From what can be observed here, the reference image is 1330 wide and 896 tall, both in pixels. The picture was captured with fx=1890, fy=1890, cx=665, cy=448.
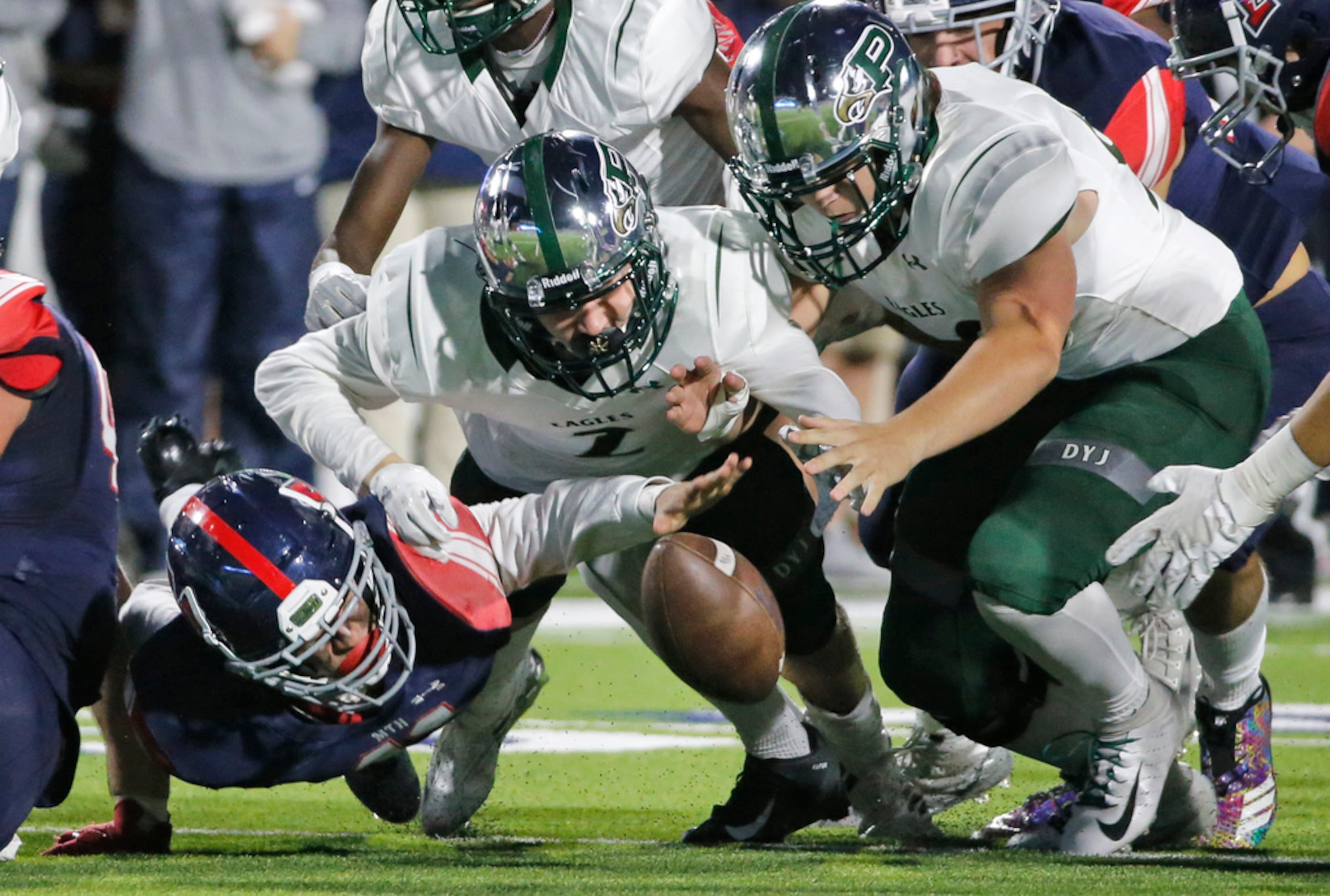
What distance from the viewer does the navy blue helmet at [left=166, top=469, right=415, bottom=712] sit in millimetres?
2635

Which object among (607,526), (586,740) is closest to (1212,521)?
(607,526)

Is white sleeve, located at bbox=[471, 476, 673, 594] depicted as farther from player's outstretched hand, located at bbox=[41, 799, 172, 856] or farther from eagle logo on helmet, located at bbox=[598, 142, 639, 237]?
player's outstretched hand, located at bbox=[41, 799, 172, 856]

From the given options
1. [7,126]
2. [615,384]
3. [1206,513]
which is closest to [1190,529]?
[1206,513]

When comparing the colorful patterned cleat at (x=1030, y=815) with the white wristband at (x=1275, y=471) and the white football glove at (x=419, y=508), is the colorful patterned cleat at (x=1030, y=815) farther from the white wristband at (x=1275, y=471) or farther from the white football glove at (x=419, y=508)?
the white football glove at (x=419, y=508)

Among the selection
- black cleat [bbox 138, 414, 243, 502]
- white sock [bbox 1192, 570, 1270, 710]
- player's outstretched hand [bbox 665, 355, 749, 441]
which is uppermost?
player's outstretched hand [bbox 665, 355, 749, 441]

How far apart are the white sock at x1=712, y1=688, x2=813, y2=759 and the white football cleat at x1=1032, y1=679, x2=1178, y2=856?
16.2 inches

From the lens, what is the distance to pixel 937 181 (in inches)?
109

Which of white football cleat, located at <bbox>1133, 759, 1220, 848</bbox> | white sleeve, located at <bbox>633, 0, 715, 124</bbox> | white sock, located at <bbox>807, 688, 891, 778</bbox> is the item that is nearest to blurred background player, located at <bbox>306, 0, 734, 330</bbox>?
white sleeve, located at <bbox>633, 0, 715, 124</bbox>

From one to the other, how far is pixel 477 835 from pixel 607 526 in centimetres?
69

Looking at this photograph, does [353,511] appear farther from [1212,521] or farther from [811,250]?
[1212,521]

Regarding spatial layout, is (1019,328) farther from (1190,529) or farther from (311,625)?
(311,625)

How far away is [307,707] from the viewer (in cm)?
279

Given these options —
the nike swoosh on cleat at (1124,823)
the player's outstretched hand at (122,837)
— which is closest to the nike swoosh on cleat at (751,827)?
the nike swoosh on cleat at (1124,823)

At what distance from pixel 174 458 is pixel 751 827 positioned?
1246 millimetres
